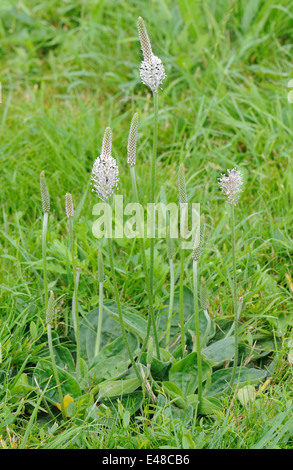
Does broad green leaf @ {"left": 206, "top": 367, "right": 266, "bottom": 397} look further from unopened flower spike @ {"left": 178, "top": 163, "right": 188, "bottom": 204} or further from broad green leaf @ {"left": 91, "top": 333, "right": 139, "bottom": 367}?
unopened flower spike @ {"left": 178, "top": 163, "right": 188, "bottom": 204}

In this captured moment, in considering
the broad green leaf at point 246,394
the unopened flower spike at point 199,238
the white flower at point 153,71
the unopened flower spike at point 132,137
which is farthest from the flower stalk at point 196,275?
the white flower at point 153,71

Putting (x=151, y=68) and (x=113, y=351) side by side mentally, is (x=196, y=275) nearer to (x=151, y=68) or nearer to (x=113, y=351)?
(x=113, y=351)

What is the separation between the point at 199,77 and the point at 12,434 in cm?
239

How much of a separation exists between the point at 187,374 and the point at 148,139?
1625 millimetres

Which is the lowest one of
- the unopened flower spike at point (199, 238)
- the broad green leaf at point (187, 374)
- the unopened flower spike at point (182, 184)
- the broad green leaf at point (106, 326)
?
the broad green leaf at point (187, 374)

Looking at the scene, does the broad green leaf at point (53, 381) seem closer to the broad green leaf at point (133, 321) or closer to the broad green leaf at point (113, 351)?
the broad green leaf at point (113, 351)

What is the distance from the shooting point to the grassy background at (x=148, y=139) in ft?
7.65

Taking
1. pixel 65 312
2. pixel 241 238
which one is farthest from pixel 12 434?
pixel 241 238

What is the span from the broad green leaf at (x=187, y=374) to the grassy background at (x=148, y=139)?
18 cm

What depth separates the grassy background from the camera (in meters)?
2.33

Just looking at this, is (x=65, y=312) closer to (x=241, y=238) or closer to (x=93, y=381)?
(x=93, y=381)

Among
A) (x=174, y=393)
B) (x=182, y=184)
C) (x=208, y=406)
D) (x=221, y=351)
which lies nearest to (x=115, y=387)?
(x=174, y=393)

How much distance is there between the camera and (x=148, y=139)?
3.28 m
